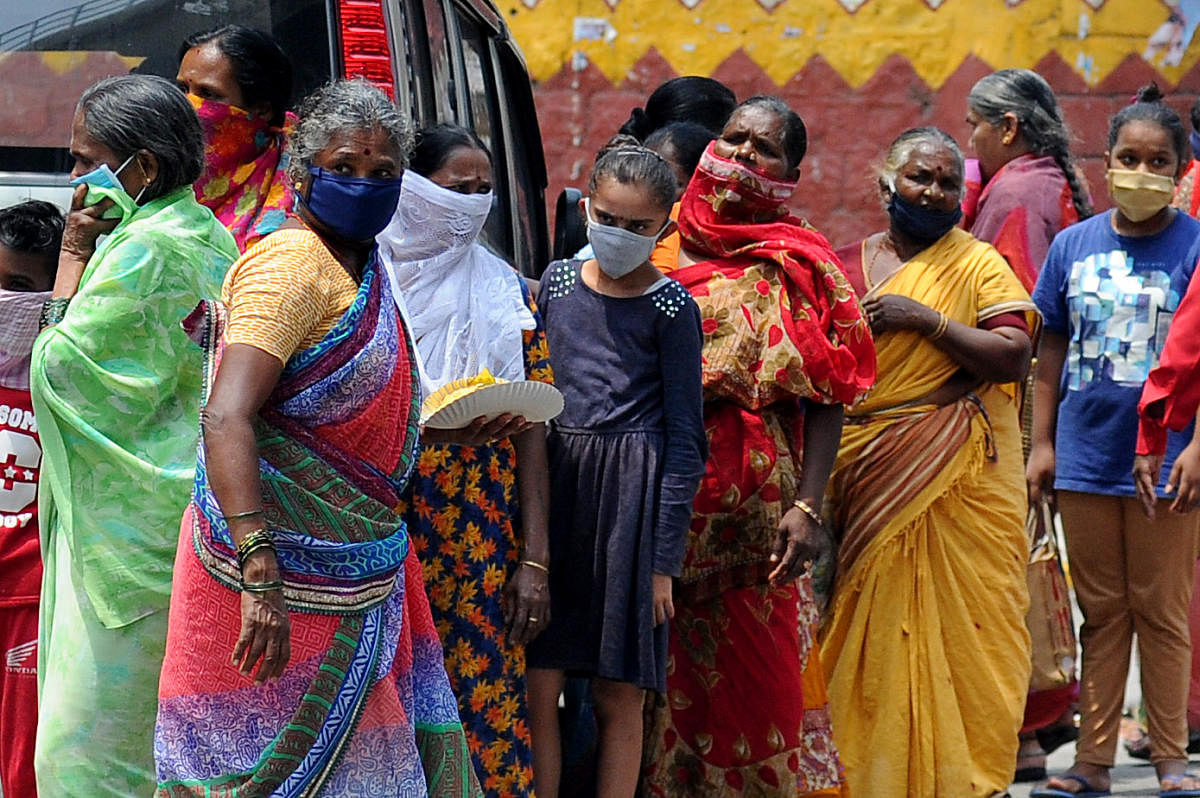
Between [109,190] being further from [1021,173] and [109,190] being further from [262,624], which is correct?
[1021,173]

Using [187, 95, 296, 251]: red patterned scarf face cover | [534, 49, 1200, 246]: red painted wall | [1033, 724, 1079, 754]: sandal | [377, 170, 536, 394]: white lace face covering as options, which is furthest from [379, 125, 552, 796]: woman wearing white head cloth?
[534, 49, 1200, 246]: red painted wall

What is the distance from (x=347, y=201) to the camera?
3600mm

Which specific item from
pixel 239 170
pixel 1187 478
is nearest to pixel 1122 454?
pixel 1187 478

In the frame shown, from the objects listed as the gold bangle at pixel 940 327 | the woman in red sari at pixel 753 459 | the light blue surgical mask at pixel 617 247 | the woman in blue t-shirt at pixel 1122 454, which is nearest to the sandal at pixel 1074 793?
the woman in blue t-shirt at pixel 1122 454

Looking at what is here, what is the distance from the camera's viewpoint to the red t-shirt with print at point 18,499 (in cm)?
415

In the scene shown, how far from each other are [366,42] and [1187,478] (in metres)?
2.90

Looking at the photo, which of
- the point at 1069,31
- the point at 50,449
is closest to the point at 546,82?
the point at 1069,31

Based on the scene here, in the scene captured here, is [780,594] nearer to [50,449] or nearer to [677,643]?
[677,643]

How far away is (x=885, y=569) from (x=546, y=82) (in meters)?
5.29

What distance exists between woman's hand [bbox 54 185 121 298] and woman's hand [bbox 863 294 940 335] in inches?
94.3

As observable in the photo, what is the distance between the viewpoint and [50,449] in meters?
3.80

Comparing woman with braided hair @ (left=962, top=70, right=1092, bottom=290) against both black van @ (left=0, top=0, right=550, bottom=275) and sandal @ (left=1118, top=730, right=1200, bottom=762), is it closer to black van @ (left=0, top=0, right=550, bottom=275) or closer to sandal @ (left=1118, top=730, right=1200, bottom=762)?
sandal @ (left=1118, top=730, right=1200, bottom=762)

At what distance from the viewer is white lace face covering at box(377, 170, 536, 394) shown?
4.20 metres

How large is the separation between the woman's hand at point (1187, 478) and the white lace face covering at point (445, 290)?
2.50 metres
